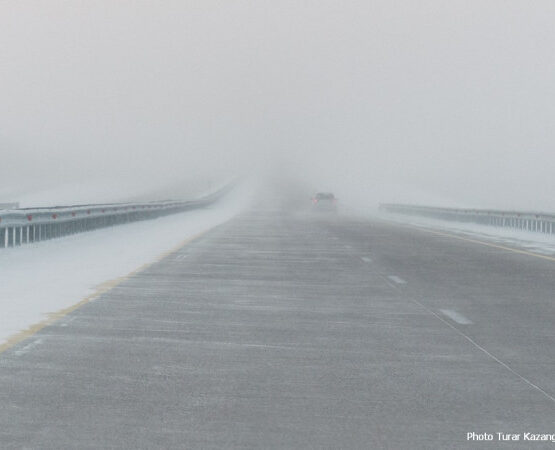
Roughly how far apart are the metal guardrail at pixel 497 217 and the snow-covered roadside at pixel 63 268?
41.5ft

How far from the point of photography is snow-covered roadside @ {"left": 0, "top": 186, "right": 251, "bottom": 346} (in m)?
12.7

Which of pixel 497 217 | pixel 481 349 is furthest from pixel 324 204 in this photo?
pixel 481 349

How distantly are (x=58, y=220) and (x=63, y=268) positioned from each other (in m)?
8.36

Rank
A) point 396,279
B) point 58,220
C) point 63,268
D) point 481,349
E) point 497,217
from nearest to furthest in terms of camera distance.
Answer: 1. point 481,349
2. point 396,279
3. point 63,268
4. point 58,220
5. point 497,217

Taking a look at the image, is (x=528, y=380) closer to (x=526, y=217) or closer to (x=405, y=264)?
(x=405, y=264)

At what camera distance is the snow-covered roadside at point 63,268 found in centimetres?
1271

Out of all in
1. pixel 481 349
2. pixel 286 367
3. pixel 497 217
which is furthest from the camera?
pixel 497 217

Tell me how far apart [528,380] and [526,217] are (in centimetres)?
3241

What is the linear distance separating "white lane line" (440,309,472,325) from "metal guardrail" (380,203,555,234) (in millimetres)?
23792

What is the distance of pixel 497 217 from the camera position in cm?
4572

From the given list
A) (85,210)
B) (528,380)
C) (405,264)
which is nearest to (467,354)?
(528,380)

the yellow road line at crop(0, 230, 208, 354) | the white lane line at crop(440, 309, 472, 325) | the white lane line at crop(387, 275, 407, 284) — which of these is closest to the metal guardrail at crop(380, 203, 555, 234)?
the white lane line at crop(387, 275, 407, 284)

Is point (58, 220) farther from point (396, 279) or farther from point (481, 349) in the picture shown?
point (481, 349)

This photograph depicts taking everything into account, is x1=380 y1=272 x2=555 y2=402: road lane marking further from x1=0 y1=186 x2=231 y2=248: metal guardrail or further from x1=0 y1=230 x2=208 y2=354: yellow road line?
x1=0 y1=186 x2=231 y2=248: metal guardrail
